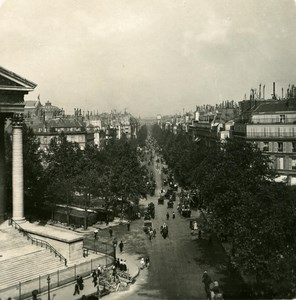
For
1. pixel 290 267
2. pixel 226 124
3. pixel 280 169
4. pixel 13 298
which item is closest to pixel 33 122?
pixel 226 124

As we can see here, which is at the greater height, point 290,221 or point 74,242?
point 290,221

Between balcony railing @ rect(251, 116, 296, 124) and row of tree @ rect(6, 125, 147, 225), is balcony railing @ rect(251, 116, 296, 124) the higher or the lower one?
the higher one

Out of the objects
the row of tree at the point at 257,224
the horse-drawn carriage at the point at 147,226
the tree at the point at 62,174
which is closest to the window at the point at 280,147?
the horse-drawn carriage at the point at 147,226

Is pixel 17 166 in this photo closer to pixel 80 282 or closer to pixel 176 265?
pixel 80 282

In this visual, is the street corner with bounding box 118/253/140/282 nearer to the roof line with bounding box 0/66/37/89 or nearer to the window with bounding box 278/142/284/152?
the roof line with bounding box 0/66/37/89

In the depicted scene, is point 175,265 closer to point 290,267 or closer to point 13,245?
point 13,245

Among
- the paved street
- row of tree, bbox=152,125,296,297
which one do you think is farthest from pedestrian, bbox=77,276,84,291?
row of tree, bbox=152,125,296,297
